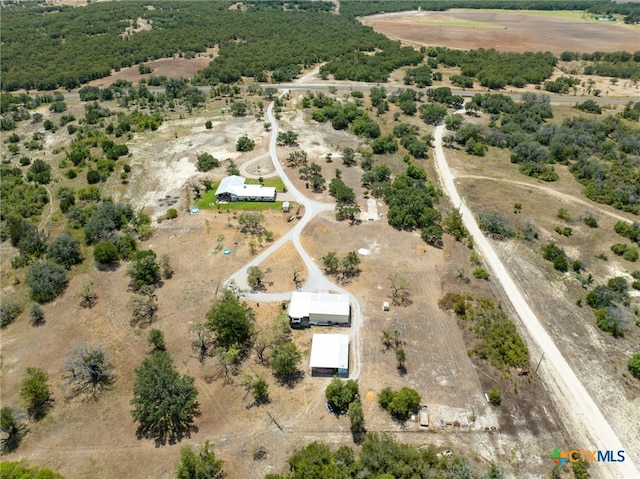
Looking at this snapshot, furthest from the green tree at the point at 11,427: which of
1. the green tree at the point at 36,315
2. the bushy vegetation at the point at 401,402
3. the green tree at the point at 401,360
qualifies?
the green tree at the point at 401,360

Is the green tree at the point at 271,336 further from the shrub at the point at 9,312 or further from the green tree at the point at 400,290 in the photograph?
the shrub at the point at 9,312

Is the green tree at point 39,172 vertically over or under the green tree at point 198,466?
over

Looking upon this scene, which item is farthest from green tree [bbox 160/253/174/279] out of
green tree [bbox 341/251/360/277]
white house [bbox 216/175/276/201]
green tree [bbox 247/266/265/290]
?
green tree [bbox 341/251/360/277]

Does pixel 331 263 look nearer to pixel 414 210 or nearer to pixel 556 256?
pixel 414 210

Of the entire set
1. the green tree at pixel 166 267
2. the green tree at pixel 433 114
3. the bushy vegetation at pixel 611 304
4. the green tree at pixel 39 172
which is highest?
the green tree at pixel 433 114

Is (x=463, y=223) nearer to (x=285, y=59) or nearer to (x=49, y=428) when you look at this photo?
(x=49, y=428)

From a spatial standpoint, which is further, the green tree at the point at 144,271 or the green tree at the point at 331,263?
the green tree at the point at 331,263

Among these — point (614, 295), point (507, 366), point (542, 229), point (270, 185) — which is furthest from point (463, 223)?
point (270, 185)

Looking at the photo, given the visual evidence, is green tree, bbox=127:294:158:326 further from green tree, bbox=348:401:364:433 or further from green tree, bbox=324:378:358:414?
green tree, bbox=348:401:364:433

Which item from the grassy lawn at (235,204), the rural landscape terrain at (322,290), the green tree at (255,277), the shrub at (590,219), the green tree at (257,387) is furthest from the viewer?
the grassy lawn at (235,204)
